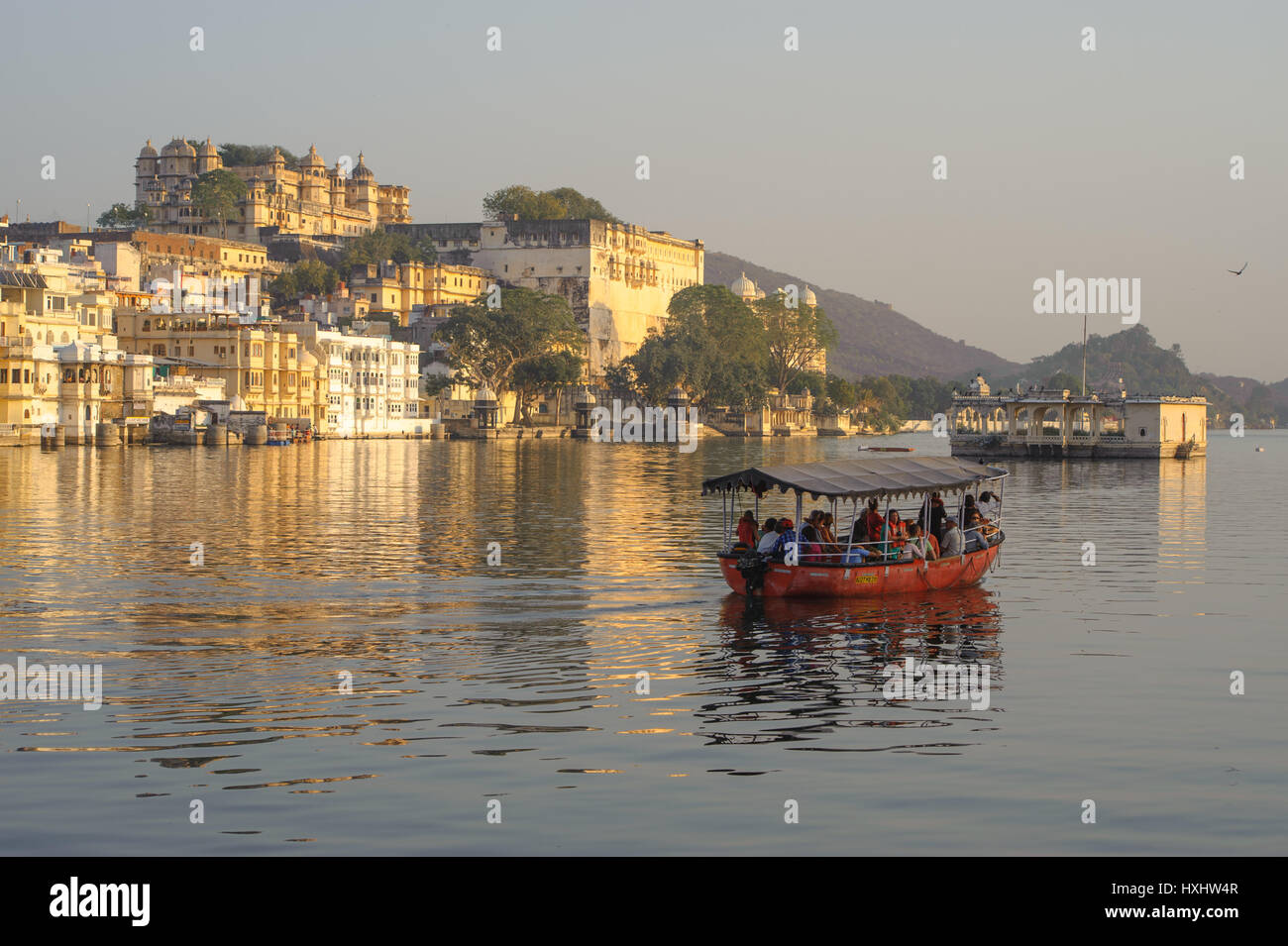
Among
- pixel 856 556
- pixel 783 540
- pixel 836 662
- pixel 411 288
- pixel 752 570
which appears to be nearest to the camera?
pixel 836 662

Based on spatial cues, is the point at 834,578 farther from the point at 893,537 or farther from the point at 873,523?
the point at 893,537

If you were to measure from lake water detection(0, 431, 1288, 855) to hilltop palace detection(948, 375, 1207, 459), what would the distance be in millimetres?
75926

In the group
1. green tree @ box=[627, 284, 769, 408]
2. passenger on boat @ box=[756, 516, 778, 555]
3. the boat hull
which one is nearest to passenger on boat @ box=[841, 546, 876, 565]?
the boat hull

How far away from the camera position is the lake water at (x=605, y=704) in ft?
49.7

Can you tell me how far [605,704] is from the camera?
2066cm

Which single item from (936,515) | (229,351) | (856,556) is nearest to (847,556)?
(856,556)

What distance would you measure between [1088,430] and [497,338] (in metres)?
60.9

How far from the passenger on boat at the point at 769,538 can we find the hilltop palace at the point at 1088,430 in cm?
8740

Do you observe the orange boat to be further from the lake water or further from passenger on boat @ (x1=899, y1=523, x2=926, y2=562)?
the lake water

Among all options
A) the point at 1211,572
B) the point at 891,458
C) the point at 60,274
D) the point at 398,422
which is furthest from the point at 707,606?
the point at 398,422

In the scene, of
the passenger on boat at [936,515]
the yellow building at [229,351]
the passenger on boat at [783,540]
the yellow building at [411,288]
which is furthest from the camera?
the yellow building at [411,288]

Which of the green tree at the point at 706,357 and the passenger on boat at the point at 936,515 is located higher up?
the green tree at the point at 706,357

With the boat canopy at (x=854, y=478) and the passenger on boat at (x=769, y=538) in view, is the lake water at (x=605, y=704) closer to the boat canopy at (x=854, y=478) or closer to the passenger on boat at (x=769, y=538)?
the passenger on boat at (x=769, y=538)

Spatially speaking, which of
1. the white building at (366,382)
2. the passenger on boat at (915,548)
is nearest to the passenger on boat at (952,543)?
the passenger on boat at (915,548)
